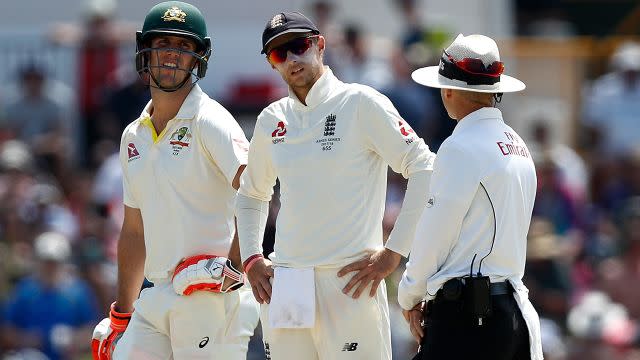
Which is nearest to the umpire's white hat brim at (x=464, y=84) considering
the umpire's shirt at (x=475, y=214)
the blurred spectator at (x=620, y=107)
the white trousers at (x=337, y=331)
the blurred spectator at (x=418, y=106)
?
the umpire's shirt at (x=475, y=214)

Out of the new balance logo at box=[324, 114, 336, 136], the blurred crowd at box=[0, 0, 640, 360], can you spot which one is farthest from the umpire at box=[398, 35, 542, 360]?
the blurred crowd at box=[0, 0, 640, 360]

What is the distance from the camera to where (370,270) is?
6.82 m

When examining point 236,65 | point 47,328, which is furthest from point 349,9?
point 47,328

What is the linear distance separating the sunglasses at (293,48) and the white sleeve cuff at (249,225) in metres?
0.74

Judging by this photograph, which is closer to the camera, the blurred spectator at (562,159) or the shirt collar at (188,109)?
the shirt collar at (188,109)

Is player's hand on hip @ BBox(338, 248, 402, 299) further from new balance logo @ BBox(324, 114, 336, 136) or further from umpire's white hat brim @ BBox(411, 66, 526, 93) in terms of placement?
umpire's white hat brim @ BBox(411, 66, 526, 93)

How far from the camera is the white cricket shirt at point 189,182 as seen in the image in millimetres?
7297

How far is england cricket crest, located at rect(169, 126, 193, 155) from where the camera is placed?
734 cm

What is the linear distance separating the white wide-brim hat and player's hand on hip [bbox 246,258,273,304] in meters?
1.18

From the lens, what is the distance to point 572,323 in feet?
38.9

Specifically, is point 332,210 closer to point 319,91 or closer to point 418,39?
point 319,91

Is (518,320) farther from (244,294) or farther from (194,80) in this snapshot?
→ (194,80)

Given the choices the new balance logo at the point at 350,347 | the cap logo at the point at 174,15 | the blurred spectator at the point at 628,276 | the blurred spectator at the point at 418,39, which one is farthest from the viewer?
the blurred spectator at the point at 418,39

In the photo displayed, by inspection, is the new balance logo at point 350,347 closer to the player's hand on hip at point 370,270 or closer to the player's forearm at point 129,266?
the player's hand on hip at point 370,270
